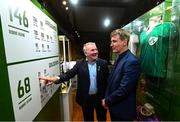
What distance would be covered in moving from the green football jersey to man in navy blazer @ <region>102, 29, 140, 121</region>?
0.34 meters

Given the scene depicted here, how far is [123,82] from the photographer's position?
5.51 ft

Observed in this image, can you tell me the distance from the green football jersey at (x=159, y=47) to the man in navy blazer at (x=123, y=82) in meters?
0.34

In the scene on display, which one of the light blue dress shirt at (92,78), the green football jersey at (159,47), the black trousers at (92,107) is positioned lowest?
the black trousers at (92,107)

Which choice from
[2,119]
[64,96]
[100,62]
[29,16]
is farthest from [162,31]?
[64,96]

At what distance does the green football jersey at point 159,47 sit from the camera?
6.12 feet

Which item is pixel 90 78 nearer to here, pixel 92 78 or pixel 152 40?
pixel 92 78

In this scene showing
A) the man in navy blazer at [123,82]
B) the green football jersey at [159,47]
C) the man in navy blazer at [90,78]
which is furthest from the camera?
the man in navy blazer at [90,78]

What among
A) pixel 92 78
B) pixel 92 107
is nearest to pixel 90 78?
pixel 92 78

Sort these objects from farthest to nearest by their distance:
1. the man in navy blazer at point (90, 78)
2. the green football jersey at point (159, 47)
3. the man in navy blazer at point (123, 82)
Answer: the man in navy blazer at point (90, 78) → the green football jersey at point (159, 47) → the man in navy blazer at point (123, 82)

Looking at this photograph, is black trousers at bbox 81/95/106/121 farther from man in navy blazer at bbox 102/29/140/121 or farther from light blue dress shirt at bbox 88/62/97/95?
man in navy blazer at bbox 102/29/140/121

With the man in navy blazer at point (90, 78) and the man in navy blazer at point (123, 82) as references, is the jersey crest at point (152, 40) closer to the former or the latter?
the man in navy blazer at point (123, 82)

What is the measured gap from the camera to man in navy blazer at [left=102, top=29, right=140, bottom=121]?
5.50 ft

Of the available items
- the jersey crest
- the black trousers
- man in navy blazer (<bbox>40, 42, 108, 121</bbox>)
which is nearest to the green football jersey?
the jersey crest

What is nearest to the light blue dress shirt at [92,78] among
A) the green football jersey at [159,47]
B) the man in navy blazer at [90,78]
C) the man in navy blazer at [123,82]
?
the man in navy blazer at [90,78]
